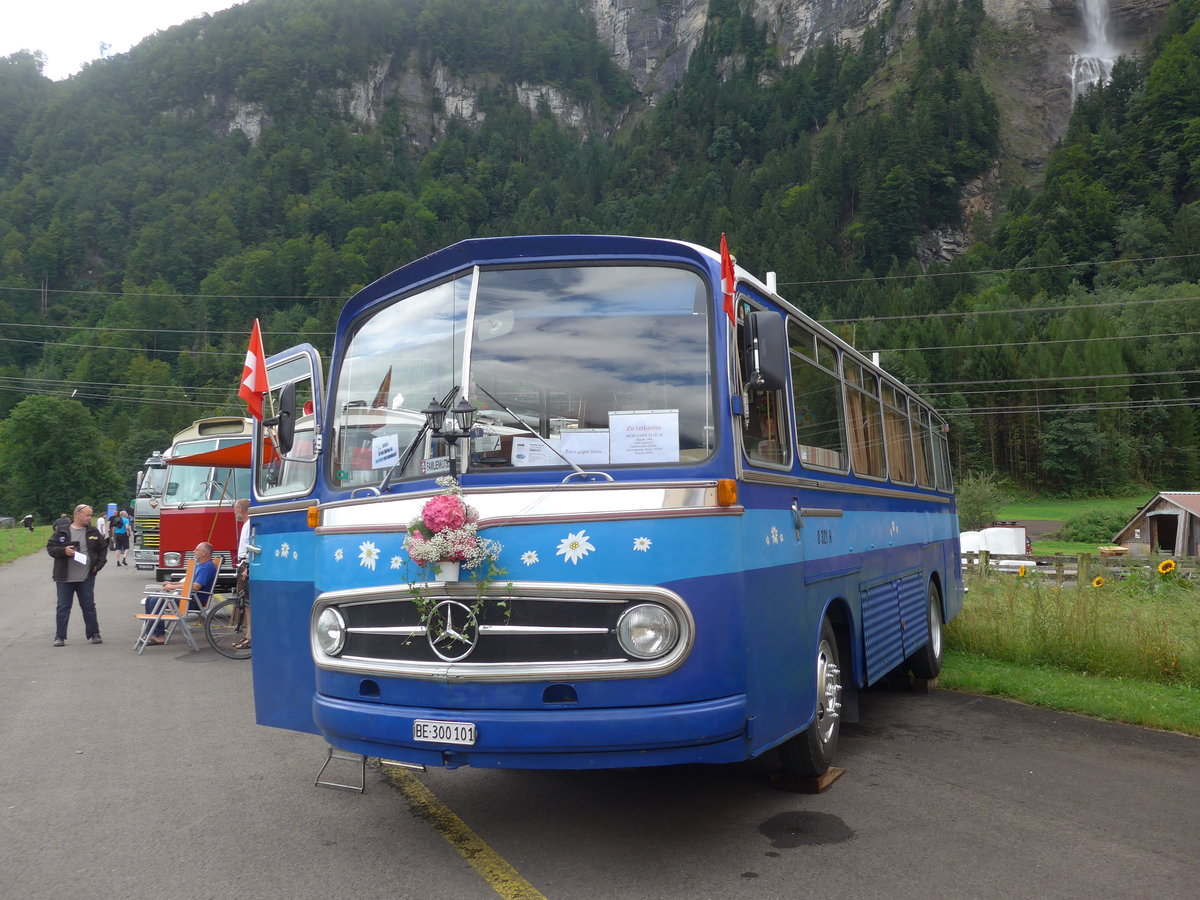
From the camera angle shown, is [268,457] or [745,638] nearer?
[745,638]

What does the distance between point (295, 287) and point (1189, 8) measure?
11710 centimetres

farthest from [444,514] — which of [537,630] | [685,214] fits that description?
[685,214]

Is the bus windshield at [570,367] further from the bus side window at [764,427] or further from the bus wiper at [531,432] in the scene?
the bus side window at [764,427]

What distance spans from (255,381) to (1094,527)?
247ft

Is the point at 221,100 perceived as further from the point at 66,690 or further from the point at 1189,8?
the point at 66,690

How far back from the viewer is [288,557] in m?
6.46

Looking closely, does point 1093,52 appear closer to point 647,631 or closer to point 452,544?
point 647,631

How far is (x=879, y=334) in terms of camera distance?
108 meters

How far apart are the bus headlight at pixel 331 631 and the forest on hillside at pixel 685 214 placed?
73.8m

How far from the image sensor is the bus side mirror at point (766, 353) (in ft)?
16.7

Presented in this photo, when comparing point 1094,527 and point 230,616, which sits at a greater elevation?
point 230,616

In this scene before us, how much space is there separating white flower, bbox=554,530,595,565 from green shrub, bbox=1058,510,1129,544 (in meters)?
72.9

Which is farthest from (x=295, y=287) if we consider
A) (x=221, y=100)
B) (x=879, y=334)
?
(x=221, y=100)

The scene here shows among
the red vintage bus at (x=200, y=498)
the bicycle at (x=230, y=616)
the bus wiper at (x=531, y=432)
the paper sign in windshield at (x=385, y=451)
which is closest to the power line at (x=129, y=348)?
the red vintage bus at (x=200, y=498)
